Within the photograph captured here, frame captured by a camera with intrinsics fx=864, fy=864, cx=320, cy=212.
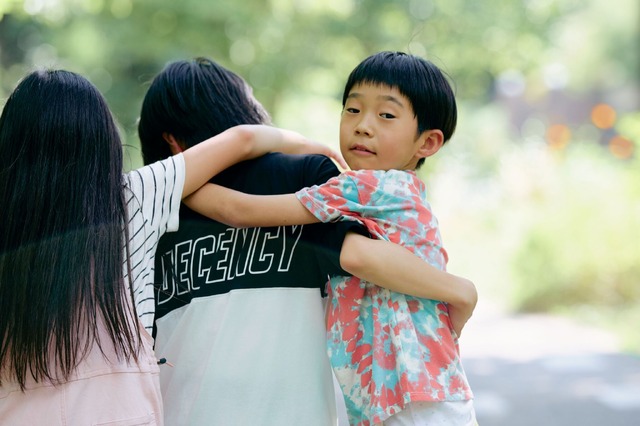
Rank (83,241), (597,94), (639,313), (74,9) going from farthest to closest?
(597,94)
(74,9)
(639,313)
(83,241)

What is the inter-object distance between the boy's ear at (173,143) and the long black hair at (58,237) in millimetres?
356

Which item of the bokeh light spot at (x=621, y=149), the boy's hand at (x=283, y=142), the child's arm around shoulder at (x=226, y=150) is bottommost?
the child's arm around shoulder at (x=226, y=150)

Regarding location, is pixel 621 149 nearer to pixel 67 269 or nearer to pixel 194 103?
pixel 194 103

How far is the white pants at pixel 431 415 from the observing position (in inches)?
79.0

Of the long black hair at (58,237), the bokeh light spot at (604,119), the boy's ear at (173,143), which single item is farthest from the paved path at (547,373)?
the bokeh light spot at (604,119)

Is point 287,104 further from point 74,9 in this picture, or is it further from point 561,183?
point 561,183

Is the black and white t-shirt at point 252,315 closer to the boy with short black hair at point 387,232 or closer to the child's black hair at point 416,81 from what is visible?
the boy with short black hair at point 387,232

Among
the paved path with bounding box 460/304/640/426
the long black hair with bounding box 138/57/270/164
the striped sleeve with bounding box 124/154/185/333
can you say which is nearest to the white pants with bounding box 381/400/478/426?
the striped sleeve with bounding box 124/154/185/333

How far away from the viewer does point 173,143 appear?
2250 millimetres

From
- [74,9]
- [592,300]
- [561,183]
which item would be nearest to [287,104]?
[74,9]

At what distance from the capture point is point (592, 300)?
825 cm

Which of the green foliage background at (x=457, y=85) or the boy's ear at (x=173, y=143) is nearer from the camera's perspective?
the boy's ear at (x=173, y=143)

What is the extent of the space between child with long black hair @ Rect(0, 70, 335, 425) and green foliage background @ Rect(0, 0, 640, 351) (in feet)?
16.6

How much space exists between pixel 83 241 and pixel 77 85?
348 millimetres
